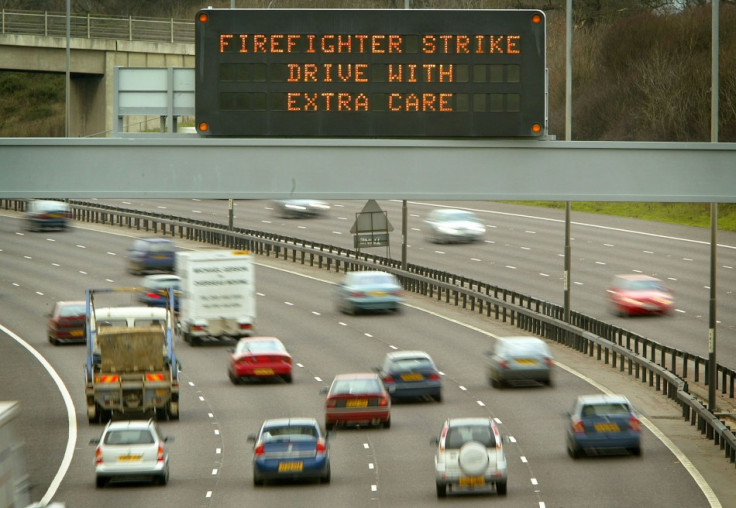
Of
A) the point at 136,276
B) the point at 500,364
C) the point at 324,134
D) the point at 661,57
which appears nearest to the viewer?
the point at 324,134

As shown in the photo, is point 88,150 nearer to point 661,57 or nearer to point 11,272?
point 11,272

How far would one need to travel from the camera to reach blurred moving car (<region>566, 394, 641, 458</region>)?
3312 centimetres

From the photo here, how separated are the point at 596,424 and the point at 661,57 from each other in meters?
56.4

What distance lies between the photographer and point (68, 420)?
39531 mm

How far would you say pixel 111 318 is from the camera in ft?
130

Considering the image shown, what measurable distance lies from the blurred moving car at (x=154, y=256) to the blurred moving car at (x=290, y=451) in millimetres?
35499

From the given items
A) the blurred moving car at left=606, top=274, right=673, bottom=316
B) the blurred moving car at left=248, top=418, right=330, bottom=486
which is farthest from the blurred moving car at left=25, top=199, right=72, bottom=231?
the blurred moving car at left=248, top=418, right=330, bottom=486

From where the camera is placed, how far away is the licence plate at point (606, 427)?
33.3 metres

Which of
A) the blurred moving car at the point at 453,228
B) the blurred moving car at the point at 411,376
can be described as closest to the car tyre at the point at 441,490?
the blurred moving car at the point at 411,376

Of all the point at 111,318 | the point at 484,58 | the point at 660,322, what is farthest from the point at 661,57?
the point at 484,58

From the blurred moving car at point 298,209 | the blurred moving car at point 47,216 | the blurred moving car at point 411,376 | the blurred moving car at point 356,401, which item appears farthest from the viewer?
the blurred moving car at point 298,209

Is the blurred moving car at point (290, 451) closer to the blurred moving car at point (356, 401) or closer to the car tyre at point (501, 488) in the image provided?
the car tyre at point (501, 488)

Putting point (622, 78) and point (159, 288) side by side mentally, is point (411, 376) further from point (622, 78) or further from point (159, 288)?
point (622, 78)

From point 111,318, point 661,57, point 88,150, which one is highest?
point 661,57
